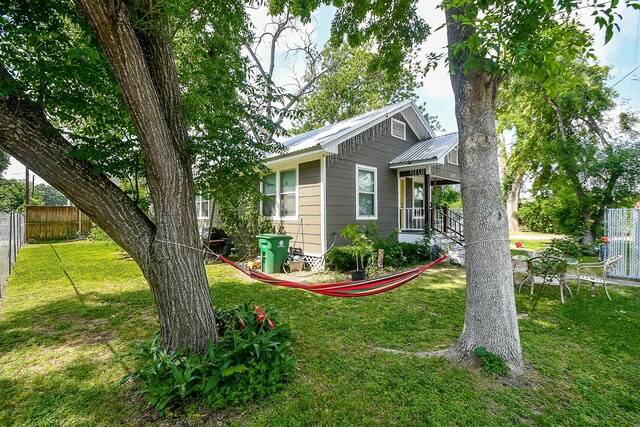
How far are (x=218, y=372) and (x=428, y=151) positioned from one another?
26.3 feet

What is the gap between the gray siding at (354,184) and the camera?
7.44 m

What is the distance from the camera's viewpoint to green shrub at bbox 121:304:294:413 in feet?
7.14

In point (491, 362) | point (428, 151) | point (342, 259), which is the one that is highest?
point (428, 151)

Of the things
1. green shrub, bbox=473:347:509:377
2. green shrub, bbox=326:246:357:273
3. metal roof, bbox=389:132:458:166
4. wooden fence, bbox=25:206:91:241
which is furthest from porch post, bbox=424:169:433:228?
wooden fence, bbox=25:206:91:241

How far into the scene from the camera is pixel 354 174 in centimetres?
795

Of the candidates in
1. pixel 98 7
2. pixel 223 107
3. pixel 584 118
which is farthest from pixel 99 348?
pixel 584 118

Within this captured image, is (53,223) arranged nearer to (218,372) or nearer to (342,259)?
(342,259)

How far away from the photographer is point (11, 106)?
2.00 meters

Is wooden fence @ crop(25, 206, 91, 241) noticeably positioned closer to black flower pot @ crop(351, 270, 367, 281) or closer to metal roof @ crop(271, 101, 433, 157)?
metal roof @ crop(271, 101, 433, 157)

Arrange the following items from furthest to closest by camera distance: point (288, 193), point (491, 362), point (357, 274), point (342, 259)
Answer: point (288, 193) → point (342, 259) → point (357, 274) → point (491, 362)

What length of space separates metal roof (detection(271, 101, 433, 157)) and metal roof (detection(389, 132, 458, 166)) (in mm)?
796

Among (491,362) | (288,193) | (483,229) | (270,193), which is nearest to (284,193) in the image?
(288,193)

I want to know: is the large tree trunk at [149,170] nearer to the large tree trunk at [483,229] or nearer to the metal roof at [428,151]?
the large tree trunk at [483,229]

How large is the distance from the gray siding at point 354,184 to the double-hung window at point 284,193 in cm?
124
